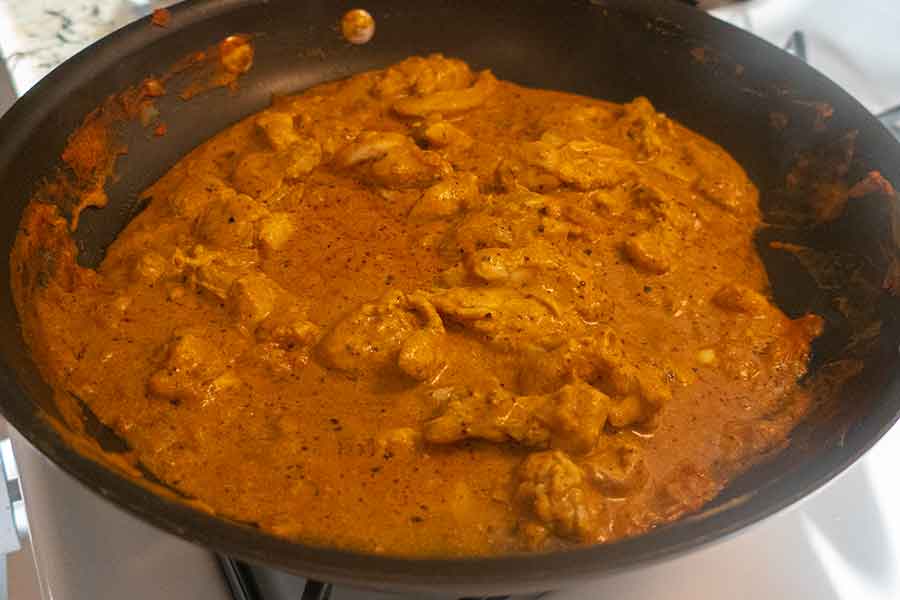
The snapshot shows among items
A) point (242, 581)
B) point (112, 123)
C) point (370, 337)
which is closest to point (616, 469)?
point (370, 337)

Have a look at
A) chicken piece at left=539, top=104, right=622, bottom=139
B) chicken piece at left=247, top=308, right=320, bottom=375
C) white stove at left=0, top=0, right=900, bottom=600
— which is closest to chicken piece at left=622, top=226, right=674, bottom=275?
chicken piece at left=539, top=104, right=622, bottom=139

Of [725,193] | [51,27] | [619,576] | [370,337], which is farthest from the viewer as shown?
[51,27]

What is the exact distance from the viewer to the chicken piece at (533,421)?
4.10 feet

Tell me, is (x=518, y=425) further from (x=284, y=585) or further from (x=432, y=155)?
(x=432, y=155)

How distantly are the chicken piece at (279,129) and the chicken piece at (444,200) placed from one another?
0.31m

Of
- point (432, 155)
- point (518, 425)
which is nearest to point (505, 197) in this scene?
point (432, 155)

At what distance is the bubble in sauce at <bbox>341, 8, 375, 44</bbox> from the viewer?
200cm

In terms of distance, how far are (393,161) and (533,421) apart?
67 cm

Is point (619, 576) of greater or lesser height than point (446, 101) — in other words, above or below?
below

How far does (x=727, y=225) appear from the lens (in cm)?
174

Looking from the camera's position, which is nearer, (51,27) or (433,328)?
(433,328)

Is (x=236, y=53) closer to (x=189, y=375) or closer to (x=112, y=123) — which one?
(x=112, y=123)

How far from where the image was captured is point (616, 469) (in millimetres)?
1263

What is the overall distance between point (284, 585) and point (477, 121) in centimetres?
110
